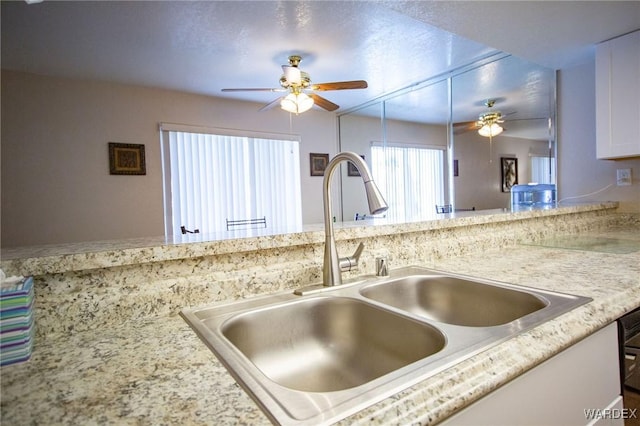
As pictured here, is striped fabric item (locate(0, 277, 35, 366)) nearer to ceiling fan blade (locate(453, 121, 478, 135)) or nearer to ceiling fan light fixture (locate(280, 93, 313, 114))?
Answer: ceiling fan light fixture (locate(280, 93, 313, 114))

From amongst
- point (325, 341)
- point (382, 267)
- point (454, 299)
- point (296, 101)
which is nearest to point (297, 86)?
point (296, 101)

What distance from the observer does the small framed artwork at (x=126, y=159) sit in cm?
339

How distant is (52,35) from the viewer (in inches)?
94.0

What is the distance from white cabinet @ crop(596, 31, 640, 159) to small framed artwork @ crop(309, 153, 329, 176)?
3.15 meters

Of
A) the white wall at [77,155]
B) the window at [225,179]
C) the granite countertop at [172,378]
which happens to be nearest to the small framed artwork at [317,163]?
the window at [225,179]

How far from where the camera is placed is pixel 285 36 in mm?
2539

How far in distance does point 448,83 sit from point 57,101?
3966 millimetres

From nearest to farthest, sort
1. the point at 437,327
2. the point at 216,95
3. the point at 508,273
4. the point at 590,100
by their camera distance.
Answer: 1. the point at 437,327
2. the point at 508,273
3. the point at 590,100
4. the point at 216,95

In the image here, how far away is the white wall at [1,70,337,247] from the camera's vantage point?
9.83 feet

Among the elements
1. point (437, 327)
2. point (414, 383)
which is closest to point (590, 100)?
point (437, 327)

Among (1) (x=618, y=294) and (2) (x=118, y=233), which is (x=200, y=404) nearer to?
(1) (x=618, y=294)

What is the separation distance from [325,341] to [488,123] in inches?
130

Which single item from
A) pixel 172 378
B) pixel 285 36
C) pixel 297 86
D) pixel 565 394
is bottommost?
pixel 565 394

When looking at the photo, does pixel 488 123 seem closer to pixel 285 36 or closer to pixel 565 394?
pixel 285 36
